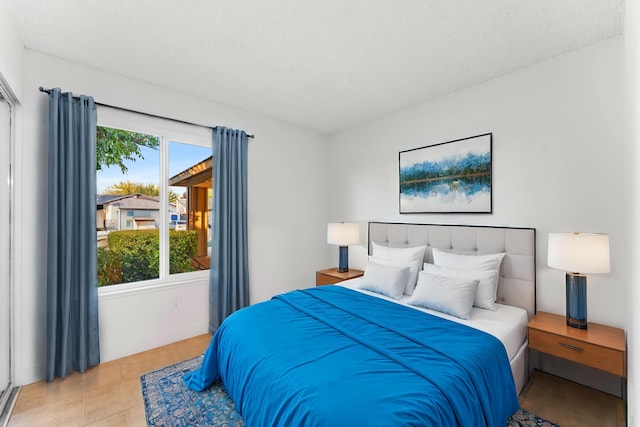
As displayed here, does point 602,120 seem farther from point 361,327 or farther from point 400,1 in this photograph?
point 361,327

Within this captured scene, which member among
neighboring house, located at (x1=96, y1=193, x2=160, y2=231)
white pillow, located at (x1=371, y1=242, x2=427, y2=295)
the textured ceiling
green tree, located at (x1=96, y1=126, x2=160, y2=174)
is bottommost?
white pillow, located at (x1=371, y1=242, x2=427, y2=295)

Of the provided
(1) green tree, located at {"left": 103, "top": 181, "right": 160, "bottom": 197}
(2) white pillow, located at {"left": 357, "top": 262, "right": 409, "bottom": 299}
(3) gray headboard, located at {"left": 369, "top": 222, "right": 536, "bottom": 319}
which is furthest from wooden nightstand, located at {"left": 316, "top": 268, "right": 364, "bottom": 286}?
(1) green tree, located at {"left": 103, "top": 181, "right": 160, "bottom": 197}

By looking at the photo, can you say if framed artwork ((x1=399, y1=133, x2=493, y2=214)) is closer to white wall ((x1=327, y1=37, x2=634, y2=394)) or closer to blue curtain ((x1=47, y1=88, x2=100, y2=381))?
white wall ((x1=327, y1=37, x2=634, y2=394))

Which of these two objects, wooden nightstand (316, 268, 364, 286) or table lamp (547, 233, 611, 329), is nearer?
table lamp (547, 233, 611, 329)

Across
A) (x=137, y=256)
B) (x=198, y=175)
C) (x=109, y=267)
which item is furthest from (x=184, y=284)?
(x=198, y=175)

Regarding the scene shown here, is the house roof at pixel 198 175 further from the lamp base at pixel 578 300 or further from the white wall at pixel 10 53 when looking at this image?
the lamp base at pixel 578 300

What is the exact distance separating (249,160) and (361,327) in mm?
2494

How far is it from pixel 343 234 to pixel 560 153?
227 centimetres

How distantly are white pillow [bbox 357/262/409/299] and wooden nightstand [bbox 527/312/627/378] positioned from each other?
99 centimetres

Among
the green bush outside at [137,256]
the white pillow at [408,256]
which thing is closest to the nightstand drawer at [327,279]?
the white pillow at [408,256]

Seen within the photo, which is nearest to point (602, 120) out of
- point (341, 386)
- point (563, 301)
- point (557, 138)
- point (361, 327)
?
point (557, 138)

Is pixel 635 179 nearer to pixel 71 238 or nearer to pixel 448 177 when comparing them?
pixel 448 177

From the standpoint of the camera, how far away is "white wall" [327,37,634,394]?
6.95ft

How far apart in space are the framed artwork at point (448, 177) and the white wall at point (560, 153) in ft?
0.27
